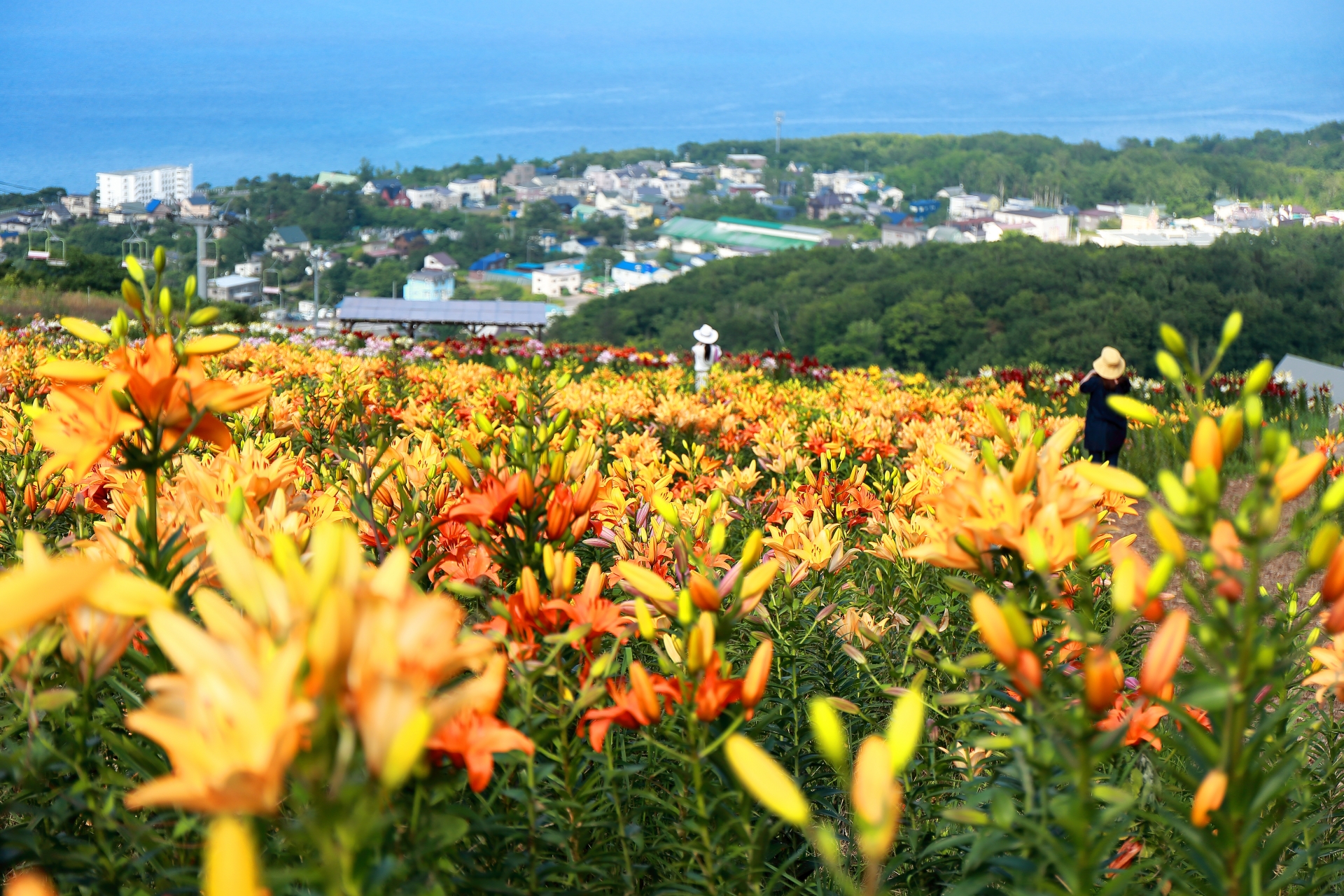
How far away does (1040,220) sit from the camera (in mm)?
95625

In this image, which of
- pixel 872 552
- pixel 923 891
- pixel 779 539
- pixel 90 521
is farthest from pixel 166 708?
pixel 90 521

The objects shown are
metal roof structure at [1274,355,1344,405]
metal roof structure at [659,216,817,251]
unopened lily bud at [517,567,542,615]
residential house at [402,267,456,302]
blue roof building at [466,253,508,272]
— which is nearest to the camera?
unopened lily bud at [517,567,542,615]

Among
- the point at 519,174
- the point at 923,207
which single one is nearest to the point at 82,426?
the point at 923,207

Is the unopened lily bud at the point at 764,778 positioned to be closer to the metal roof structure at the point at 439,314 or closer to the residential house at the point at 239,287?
the metal roof structure at the point at 439,314

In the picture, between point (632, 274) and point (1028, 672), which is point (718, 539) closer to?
point (1028, 672)

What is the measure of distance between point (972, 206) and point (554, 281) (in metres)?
49.2

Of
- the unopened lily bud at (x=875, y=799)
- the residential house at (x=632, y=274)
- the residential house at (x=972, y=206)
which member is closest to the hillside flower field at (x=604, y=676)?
the unopened lily bud at (x=875, y=799)

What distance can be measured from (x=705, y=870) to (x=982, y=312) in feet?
118

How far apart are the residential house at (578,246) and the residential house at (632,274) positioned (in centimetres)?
1190

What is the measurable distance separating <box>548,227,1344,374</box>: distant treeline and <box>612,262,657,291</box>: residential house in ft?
171

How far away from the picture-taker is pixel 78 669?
3.52ft

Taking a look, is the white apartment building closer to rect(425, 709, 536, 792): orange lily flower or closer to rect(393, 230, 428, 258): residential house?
rect(393, 230, 428, 258): residential house

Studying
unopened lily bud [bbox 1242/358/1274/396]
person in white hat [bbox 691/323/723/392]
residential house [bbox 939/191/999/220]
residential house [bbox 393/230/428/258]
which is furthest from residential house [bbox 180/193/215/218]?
unopened lily bud [bbox 1242/358/1274/396]

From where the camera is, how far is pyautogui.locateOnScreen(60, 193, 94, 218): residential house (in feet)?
269
